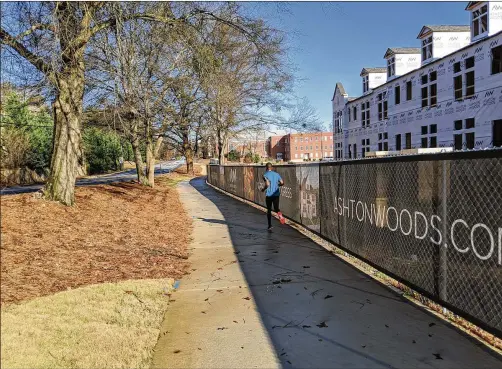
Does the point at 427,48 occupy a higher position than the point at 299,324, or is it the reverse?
the point at 427,48

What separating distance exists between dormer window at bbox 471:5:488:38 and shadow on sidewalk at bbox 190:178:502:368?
2014cm

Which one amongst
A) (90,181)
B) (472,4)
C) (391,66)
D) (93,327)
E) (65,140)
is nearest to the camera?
(93,327)

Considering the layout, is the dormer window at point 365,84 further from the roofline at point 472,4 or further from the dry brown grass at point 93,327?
the dry brown grass at point 93,327

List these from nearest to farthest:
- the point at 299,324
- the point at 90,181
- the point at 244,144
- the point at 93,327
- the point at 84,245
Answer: the point at 93,327, the point at 299,324, the point at 84,245, the point at 90,181, the point at 244,144

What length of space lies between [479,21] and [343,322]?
74.9 ft

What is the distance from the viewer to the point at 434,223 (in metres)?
4.22

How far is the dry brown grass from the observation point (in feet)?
9.14

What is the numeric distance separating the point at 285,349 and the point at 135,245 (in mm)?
5047

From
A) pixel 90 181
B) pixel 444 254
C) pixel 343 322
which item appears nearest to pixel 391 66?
pixel 90 181

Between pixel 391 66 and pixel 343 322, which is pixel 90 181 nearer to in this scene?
pixel 391 66

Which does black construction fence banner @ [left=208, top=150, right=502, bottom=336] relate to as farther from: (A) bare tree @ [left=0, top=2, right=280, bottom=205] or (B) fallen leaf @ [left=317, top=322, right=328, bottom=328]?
(A) bare tree @ [left=0, top=2, right=280, bottom=205]

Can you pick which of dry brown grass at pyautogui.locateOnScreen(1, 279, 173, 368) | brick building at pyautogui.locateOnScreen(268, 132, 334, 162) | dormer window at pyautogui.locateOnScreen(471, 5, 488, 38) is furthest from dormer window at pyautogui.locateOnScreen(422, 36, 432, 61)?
brick building at pyautogui.locateOnScreen(268, 132, 334, 162)

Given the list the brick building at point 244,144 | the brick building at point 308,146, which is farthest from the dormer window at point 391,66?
the brick building at point 308,146

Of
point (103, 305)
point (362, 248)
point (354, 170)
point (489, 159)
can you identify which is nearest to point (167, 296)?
point (103, 305)
